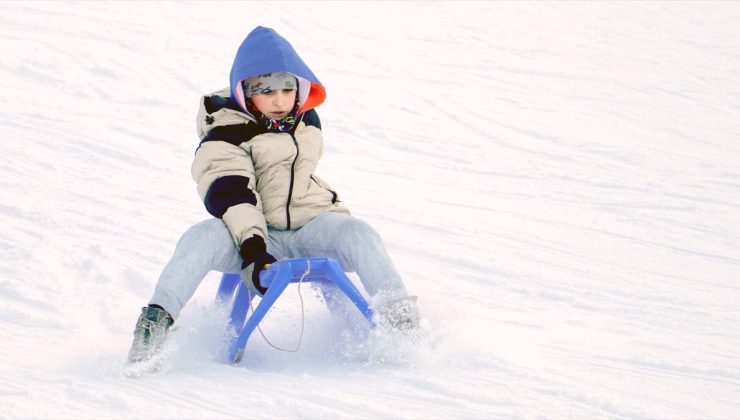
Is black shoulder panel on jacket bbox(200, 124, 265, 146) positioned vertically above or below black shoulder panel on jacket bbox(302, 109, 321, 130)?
below

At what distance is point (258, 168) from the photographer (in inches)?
117

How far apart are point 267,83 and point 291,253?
543 mm

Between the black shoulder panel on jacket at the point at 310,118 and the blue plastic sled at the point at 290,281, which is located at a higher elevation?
the black shoulder panel on jacket at the point at 310,118

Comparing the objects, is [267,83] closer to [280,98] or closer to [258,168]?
[280,98]

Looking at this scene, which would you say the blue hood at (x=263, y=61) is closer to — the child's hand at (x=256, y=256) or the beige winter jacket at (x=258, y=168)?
the beige winter jacket at (x=258, y=168)

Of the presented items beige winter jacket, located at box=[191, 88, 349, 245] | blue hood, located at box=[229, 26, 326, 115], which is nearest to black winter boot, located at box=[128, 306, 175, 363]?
beige winter jacket, located at box=[191, 88, 349, 245]

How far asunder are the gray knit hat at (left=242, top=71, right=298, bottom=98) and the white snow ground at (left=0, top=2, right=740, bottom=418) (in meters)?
0.70

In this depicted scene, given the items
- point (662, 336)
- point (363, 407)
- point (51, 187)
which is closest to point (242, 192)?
Answer: point (363, 407)

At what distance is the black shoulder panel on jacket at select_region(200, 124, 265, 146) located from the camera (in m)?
2.92

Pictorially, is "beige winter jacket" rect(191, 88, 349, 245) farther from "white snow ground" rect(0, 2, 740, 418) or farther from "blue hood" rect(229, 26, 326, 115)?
"white snow ground" rect(0, 2, 740, 418)

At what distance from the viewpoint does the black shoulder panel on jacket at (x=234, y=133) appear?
2920 millimetres

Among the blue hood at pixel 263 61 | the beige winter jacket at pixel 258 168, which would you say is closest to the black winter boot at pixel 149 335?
the beige winter jacket at pixel 258 168

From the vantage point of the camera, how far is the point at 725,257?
4.59m

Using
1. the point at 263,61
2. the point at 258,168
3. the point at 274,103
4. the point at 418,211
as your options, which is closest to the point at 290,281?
the point at 258,168
